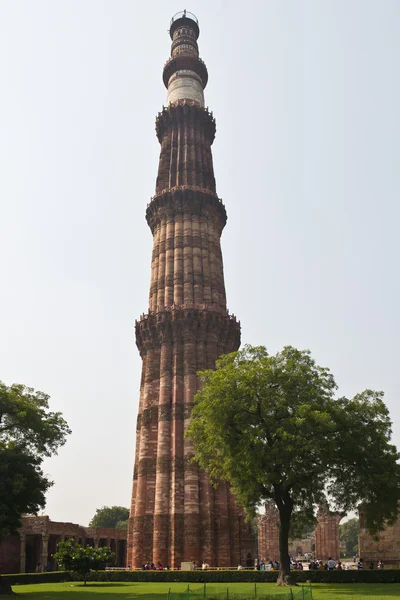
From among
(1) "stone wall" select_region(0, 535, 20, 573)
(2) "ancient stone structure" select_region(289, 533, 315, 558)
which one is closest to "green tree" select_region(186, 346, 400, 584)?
(1) "stone wall" select_region(0, 535, 20, 573)

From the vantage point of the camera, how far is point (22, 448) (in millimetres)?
30562

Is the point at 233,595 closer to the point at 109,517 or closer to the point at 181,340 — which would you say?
the point at 181,340

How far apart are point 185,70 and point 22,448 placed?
155ft

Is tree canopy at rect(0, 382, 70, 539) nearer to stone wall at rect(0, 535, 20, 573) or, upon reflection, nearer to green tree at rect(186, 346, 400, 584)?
green tree at rect(186, 346, 400, 584)

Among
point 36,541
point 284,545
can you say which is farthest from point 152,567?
point 36,541

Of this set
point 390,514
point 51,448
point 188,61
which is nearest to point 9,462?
point 51,448

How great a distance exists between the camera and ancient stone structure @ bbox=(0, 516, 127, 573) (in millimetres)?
45656

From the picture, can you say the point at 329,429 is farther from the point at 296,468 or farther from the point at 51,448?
the point at 51,448

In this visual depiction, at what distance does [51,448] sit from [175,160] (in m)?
34.1

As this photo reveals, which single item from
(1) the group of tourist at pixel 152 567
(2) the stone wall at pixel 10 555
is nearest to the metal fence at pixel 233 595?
(1) the group of tourist at pixel 152 567

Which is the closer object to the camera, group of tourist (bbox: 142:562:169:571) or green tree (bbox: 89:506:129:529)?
group of tourist (bbox: 142:562:169:571)

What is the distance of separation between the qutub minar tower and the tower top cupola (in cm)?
15

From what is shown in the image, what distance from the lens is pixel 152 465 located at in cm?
4262

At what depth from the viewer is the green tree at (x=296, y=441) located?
27281 millimetres
